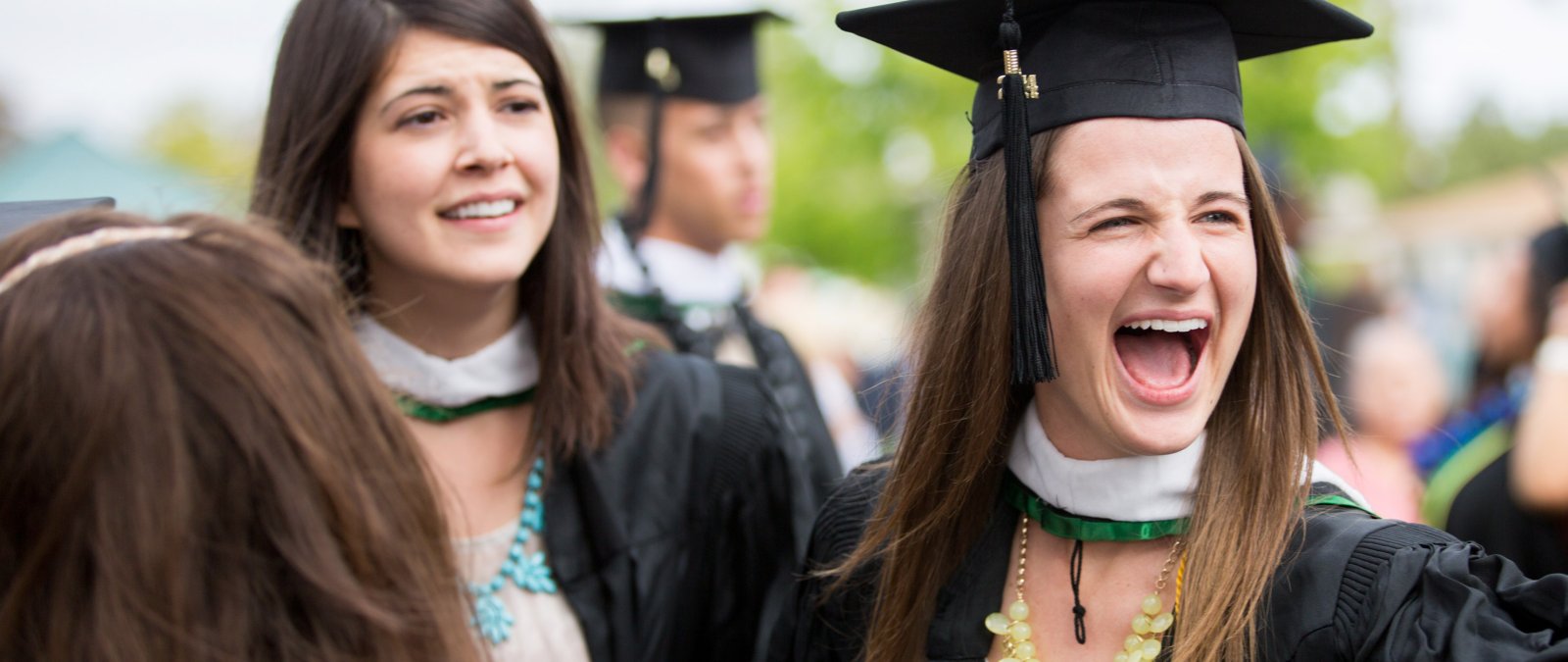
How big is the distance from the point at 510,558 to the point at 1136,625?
126 centimetres

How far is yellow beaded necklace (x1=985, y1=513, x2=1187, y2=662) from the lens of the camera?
201 cm

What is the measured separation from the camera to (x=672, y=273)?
4.42 metres

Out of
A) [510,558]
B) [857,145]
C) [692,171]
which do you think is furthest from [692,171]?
[857,145]

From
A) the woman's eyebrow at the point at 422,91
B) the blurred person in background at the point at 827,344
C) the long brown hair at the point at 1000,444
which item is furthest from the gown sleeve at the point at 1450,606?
the blurred person in background at the point at 827,344

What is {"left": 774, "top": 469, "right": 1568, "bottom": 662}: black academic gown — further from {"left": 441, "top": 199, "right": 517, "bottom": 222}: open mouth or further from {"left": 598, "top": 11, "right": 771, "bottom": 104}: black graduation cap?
{"left": 598, "top": 11, "right": 771, "bottom": 104}: black graduation cap

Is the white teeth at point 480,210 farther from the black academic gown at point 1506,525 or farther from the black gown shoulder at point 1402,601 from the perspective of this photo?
the black academic gown at point 1506,525

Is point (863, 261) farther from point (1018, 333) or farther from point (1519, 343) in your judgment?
point (1018, 333)

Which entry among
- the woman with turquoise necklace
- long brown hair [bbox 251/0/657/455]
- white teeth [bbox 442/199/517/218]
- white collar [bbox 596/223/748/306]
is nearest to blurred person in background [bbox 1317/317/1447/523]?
white collar [bbox 596/223/748/306]

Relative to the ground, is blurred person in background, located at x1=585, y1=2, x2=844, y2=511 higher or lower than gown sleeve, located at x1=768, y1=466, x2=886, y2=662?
higher

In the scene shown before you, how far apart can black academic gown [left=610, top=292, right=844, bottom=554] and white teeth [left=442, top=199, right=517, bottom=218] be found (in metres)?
1.04

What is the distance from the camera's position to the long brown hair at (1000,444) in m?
1.95

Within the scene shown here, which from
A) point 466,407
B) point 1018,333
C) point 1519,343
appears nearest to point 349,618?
point 1018,333

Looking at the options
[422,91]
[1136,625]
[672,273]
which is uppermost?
[422,91]

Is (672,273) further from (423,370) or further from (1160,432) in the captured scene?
(1160,432)
